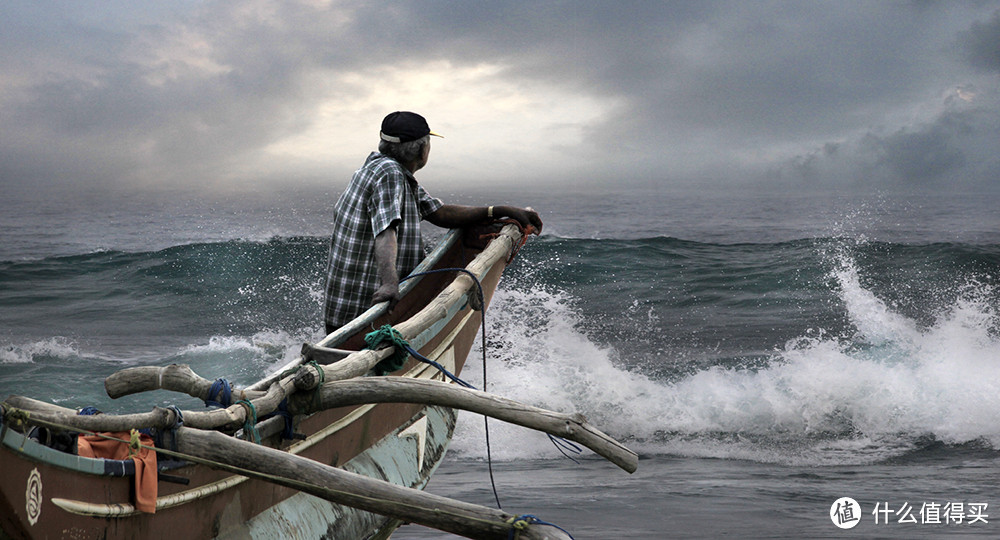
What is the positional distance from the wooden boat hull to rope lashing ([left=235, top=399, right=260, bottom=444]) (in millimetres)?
143

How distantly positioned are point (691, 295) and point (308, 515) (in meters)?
11.9

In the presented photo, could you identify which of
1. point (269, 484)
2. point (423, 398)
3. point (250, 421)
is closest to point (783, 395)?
point (423, 398)

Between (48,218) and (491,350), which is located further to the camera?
(48,218)

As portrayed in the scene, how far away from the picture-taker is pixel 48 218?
3241 centimetres

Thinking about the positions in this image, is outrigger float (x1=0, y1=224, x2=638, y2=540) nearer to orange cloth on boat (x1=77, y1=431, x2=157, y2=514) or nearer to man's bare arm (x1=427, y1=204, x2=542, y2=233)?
orange cloth on boat (x1=77, y1=431, x2=157, y2=514)

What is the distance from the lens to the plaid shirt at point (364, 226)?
13.5 feet

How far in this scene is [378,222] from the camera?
4.08 m

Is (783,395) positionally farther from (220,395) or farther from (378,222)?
(220,395)

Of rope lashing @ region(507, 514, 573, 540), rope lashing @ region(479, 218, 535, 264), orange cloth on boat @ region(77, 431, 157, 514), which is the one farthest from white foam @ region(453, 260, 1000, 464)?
orange cloth on boat @ region(77, 431, 157, 514)

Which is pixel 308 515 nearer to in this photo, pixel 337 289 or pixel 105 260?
pixel 337 289

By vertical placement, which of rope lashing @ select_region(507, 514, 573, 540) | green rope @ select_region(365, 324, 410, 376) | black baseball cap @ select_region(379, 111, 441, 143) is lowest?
rope lashing @ select_region(507, 514, 573, 540)

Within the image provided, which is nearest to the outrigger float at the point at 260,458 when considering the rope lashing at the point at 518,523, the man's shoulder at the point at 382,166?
the rope lashing at the point at 518,523

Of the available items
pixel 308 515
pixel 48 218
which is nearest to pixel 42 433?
pixel 308 515

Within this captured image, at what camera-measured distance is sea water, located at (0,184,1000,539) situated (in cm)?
578
